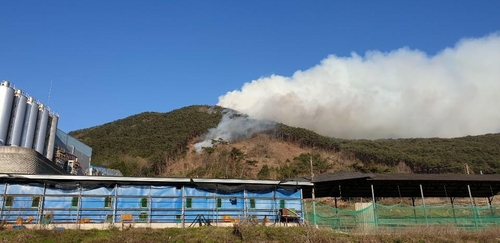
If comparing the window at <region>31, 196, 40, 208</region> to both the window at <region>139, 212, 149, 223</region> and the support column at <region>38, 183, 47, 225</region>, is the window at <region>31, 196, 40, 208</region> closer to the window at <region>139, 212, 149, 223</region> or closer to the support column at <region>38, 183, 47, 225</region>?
the support column at <region>38, 183, 47, 225</region>

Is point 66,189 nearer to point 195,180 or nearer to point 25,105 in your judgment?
point 195,180

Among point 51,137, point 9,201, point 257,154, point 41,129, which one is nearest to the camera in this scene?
point 9,201

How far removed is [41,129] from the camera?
1610 inches

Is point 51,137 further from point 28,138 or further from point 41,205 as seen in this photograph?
point 41,205

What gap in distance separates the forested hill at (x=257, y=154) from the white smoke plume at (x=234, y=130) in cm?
282

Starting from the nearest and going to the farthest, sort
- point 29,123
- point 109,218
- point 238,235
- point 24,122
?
point 238,235
point 109,218
point 24,122
point 29,123

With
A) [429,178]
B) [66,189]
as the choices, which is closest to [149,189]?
[66,189]

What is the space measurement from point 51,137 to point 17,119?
6.54 meters

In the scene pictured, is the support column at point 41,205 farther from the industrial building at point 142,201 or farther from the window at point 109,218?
the window at point 109,218

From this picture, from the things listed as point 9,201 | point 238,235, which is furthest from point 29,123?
point 238,235

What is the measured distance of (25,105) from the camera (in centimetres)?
3853

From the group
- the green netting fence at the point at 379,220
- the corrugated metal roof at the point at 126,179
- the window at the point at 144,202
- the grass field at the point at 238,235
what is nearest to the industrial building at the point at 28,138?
the corrugated metal roof at the point at 126,179

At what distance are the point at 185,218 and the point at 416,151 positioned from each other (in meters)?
103

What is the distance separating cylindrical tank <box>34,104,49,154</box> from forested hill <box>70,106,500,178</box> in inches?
→ 1291
